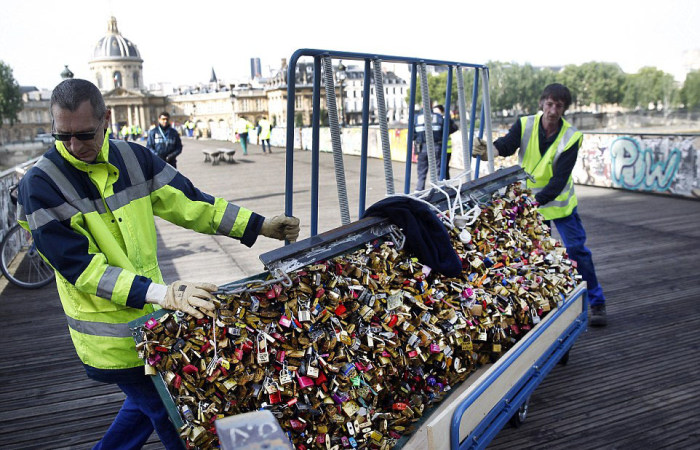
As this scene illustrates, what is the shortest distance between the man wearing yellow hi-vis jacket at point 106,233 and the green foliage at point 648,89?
95.8m

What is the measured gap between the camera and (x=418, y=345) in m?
3.18

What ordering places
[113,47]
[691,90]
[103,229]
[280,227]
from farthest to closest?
[113,47], [691,90], [280,227], [103,229]

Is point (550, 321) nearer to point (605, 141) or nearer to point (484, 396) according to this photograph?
point (484, 396)

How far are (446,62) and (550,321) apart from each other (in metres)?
2.17

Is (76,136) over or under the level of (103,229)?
over

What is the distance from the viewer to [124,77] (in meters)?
152

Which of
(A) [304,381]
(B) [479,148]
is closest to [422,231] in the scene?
(A) [304,381]

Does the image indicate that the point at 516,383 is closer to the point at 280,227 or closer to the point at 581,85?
the point at 280,227

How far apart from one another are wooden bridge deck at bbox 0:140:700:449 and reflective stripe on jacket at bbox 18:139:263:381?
67.6 inches

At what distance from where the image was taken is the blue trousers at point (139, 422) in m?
2.78

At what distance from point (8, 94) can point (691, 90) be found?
354ft

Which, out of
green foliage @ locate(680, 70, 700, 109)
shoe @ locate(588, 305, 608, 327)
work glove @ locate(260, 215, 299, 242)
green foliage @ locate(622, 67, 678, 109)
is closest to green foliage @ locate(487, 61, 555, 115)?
green foliage @ locate(622, 67, 678, 109)

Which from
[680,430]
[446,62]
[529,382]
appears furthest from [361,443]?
[446,62]

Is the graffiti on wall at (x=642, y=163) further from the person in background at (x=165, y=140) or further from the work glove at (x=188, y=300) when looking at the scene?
the work glove at (x=188, y=300)
